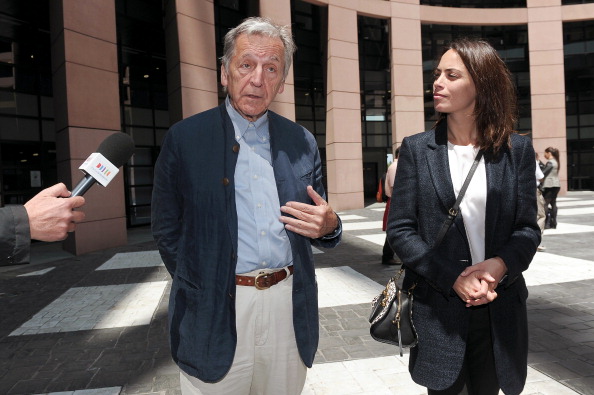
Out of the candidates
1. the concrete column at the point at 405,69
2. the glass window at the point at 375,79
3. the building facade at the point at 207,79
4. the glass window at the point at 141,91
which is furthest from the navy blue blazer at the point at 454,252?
the glass window at the point at 375,79

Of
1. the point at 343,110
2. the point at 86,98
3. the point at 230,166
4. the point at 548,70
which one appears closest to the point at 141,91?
the point at 86,98

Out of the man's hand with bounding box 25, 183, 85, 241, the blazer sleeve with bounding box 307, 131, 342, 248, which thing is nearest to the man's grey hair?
the blazer sleeve with bounding box 307, 131, 342, 248

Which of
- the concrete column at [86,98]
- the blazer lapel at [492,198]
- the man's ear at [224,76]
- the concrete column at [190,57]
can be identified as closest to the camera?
the blazer lapel at [492,198]

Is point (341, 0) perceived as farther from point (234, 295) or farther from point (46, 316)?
point (234, 295)

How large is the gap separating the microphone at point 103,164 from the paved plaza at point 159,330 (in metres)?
2.38

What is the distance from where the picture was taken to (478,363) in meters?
2.13

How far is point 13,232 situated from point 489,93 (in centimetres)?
221

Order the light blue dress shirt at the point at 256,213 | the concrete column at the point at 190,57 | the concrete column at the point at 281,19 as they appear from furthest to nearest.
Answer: the concrete column at the point at 281,19 < the concrete column at the point at 190,57 < the light blue dress shirt at the point at 256,213

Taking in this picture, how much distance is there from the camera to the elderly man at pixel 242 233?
74.9 inches

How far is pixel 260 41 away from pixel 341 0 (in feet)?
60.5

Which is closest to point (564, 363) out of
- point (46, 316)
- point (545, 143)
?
point (46, 316)

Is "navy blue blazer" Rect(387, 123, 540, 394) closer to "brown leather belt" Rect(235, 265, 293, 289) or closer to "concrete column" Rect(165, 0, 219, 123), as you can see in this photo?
"brown leather belt" Rect(235, 265, 293, 289)

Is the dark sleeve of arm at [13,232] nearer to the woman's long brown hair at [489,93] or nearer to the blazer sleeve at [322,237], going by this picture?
the blazer sleeve at [322,237]

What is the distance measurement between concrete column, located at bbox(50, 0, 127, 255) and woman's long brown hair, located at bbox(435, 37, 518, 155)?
34.0ft
